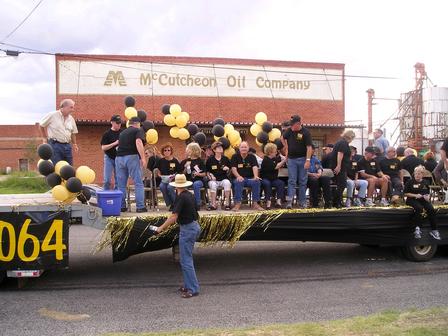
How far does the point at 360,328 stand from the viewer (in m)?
4.68

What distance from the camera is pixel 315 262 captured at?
8289mm

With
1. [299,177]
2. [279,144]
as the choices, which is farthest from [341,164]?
[279,144]

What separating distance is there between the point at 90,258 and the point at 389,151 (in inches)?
248

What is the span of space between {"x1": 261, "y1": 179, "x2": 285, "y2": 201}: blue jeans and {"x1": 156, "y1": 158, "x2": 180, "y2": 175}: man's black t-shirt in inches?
62.6

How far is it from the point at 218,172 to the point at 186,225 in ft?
8.15

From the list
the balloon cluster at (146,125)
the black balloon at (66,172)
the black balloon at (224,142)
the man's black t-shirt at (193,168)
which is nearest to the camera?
the black balloon at (66,172)

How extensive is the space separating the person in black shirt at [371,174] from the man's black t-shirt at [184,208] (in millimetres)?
4428

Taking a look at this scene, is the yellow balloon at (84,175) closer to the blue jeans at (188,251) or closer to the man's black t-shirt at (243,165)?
the blue jeans at (188,251)

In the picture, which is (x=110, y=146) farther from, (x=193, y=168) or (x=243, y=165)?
(x=243, y=165)

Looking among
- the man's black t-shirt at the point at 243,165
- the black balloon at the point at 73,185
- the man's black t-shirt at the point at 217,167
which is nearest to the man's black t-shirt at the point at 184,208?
the black balloon at the point at 73,185

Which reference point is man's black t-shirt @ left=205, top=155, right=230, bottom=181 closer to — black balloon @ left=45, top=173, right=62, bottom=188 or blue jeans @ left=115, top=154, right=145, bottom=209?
blue jeans @ left=115, top=154, right=145, bottom=209

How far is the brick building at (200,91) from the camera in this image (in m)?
22.0

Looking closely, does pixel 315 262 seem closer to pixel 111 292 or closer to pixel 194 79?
pixel 111 292

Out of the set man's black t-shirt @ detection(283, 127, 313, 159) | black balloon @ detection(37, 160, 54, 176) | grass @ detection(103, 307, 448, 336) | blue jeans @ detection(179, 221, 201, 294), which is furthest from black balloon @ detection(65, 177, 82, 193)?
man's black t-shirt @ detection(283, 127, 313, 159)
